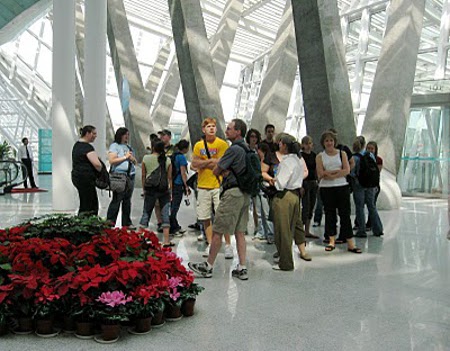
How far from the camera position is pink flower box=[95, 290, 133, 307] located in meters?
3.58

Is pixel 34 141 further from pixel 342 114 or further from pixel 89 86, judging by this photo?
pixel 342 114

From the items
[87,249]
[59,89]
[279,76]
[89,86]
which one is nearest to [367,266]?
[87,249]

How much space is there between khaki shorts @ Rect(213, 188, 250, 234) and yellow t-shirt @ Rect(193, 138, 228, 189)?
46.5 inches

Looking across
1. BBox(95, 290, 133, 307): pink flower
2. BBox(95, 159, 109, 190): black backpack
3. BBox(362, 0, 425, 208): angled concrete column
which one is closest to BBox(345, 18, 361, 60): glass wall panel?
BBox(362, 0, 425, 208): angled concrete column

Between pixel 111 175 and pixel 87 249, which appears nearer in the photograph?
pixel 87 249

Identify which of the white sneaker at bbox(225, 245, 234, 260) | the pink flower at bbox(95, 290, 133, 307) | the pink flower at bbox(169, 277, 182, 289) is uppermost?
the pink flower at bbox(169, 277, 182, 289)

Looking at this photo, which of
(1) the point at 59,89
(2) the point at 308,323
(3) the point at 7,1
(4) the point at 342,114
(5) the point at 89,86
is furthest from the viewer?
Result: (3) the point at 7,1

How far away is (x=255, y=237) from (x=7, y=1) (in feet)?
69.9

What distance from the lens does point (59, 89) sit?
1146 centimetres

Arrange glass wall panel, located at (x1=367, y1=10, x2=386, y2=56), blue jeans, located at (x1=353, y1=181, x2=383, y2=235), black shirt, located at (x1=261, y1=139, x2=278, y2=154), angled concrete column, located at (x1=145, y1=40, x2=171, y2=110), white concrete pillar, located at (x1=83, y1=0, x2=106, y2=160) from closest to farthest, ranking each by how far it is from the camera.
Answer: black shirt, located at (x1=261, y1=139, x2=278, y2=154)
blue jeans, located at (x1=353, y1=181, x2=383, y2=235)
white concrete pillar, located at (x1=83, y1=0, x2=106, y2=160)
glass wall panel, located at (x1=367, y1=10, x2=386, y2=56)
angled concrete column, located at (x1=145, y1=40, x2=171, y2=110)

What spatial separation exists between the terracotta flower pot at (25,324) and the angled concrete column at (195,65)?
1187 cm

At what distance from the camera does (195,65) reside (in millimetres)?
15484

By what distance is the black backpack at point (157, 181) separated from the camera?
7.45m

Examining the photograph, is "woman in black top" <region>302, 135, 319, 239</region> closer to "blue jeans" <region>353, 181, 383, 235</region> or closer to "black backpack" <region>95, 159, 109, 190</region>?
"blue jeans" <region>353, 181, 383, 235</region>
